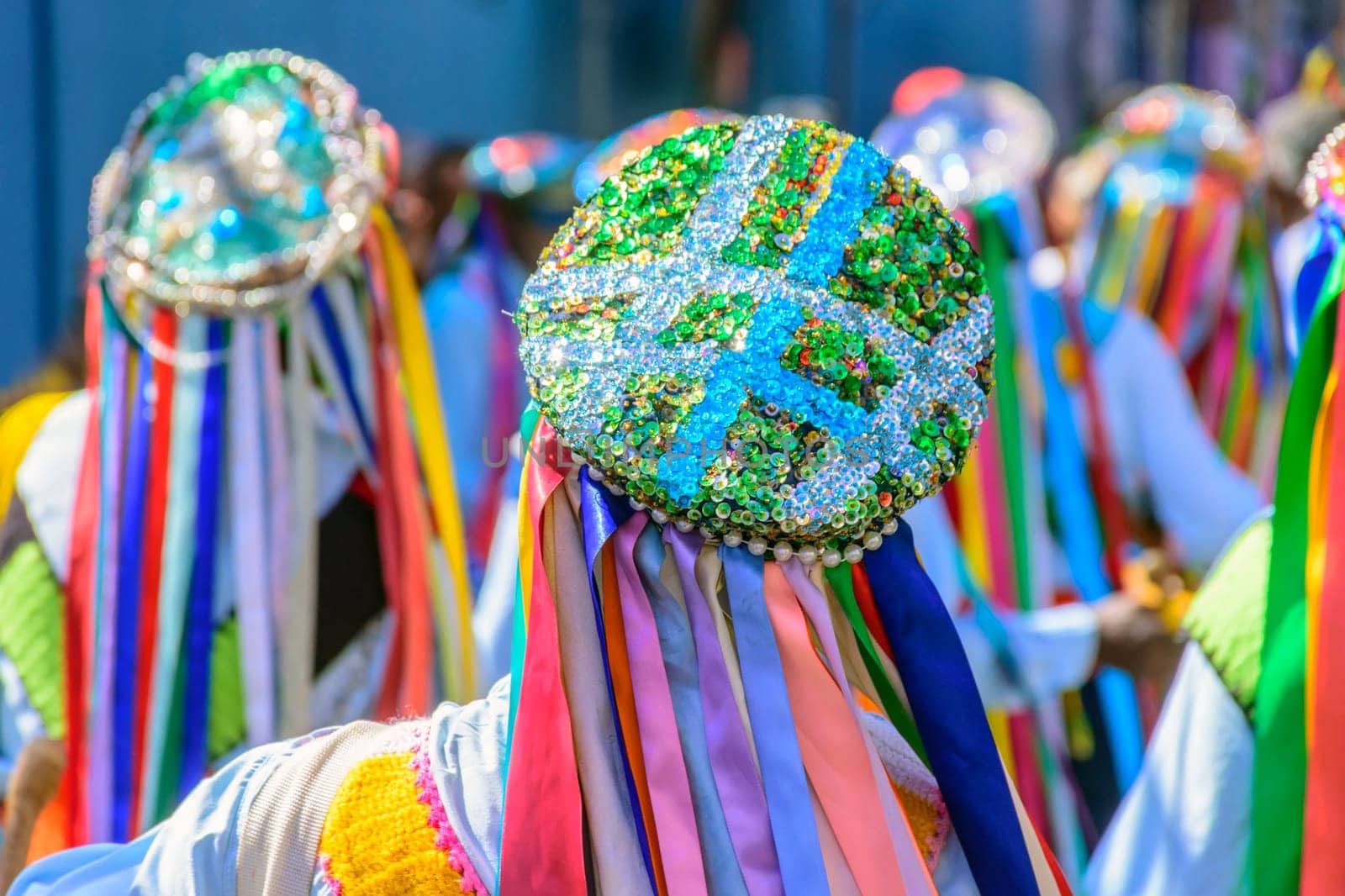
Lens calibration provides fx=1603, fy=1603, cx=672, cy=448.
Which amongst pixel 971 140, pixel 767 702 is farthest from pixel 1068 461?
pixel 767 702

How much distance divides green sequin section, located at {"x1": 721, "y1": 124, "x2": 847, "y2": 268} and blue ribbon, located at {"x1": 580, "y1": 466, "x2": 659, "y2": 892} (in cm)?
23

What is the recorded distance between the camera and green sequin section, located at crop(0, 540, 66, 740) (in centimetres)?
232

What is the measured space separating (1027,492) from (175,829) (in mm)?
2215

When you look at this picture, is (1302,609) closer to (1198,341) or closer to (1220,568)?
(1220,568)

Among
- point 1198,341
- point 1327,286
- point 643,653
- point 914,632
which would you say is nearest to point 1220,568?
point 1327,286

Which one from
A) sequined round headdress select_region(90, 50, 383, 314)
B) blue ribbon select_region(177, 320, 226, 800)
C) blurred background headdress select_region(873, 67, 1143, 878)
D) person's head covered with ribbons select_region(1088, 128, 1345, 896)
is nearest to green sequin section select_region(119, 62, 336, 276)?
sequined round headdress select_region(90, 50, 383, 314)

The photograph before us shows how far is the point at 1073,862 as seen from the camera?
9.52 ft

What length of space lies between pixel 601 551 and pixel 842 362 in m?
0.26

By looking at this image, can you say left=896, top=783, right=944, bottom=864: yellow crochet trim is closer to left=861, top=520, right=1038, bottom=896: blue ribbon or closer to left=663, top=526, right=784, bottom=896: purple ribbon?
left=861, top=520, right=1038, bottom=896: blue ribbon

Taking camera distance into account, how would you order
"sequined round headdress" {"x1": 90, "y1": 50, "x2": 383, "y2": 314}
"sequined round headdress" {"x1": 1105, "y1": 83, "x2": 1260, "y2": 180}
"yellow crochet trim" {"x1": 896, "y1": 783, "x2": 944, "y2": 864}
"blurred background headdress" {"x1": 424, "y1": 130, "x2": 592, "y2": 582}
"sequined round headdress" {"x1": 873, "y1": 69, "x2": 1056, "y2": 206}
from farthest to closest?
"sequined round headdress" {"x1": 1105, "y1": 83, "x2": 1260, "y2": 180} → "blurred background headdress" {"x1": 424, "y1": 130, "x2": 592, "y2": 582} → "sequined round headdress" {"x1": 873, "y1": 69, "x2": 1056, "y2": 206} → "sequined round headdress" {"x1": 90, "y1": 50, "x2": 383, "y2": 314} → "yellow crochet trim" {"x1": 896, "y1": 783, "x2": 944, "y2": 864}

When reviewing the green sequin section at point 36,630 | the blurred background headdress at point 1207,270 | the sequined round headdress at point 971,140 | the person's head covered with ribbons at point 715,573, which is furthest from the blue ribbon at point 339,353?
the blurred background headdress at point 1207,270

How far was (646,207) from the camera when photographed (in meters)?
1.39

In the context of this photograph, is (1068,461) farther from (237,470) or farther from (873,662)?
(873,662)

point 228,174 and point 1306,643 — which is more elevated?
point 228,174
